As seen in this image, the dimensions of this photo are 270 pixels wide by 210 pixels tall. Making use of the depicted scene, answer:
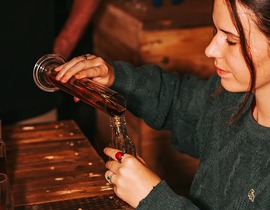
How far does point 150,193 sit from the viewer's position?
1201 mm

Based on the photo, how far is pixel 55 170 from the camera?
4.82 feet

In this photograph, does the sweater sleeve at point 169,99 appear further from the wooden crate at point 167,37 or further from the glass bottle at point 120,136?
the wooden crate at point 167,37

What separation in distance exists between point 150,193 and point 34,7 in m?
1.17

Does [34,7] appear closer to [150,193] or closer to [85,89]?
[85,89]

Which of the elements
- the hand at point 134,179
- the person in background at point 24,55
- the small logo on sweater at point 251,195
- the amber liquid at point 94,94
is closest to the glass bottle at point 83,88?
the amber liquid at point 94,94

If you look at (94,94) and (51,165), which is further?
(51,165)

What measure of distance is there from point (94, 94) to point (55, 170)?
0.27 m

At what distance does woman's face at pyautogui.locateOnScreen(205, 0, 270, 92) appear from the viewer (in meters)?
1.18

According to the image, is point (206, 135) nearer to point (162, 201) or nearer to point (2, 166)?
point (162, 201)

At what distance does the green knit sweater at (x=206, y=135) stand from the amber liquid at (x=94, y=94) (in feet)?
0.63

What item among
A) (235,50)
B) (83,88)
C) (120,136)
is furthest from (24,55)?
(235,50)

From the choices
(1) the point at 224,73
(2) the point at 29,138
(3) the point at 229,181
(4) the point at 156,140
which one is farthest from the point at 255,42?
(4) the point at 156,140

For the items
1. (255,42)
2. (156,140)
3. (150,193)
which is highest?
(255,42)

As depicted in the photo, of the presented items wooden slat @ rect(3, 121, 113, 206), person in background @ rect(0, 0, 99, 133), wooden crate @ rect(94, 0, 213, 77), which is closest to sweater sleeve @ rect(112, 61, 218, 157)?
wooden slat @ rect(3, 121, 113, 206)
